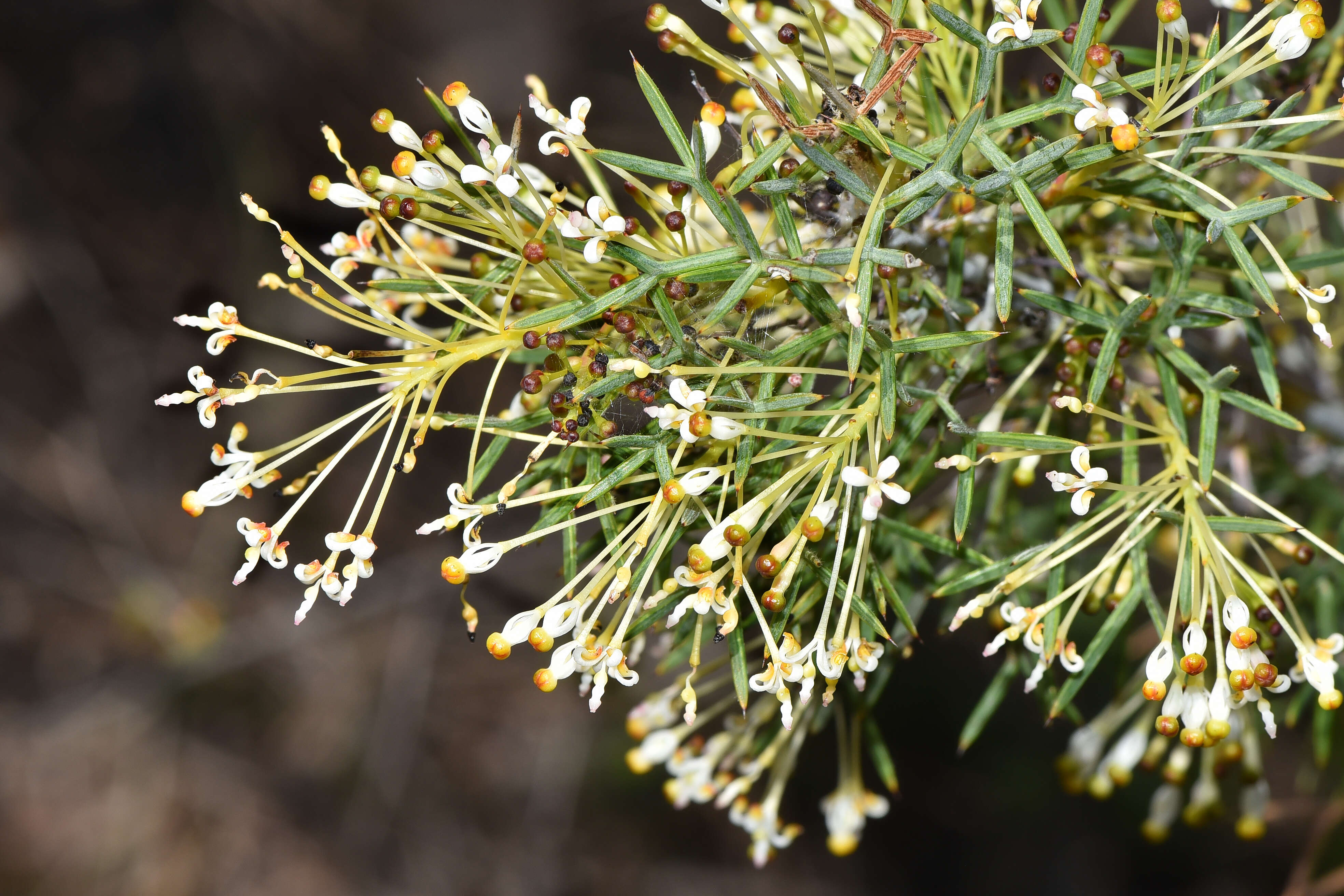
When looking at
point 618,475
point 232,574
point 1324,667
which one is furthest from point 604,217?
point 232,574

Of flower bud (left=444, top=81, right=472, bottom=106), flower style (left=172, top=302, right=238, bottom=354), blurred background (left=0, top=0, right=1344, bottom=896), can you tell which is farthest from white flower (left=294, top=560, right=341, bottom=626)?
blurred background (left=0, top=0, right=1344, bottom=896)

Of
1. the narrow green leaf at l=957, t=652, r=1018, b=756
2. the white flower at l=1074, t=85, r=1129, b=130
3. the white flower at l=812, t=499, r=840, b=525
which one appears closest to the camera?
the white flower at l=1074, t=85, r=1129, b=130

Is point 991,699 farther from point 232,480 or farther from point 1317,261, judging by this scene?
point 232,480

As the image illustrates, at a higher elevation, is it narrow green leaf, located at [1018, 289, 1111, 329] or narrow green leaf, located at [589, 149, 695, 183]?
narrow green leaf, located at [589, 149, 695, 183]

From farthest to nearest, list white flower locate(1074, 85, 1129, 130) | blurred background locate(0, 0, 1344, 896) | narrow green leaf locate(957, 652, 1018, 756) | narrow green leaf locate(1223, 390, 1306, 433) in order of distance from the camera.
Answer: blurred background locate(0, 0, 1344, 896), narrow green leaf locate(957, 652, 1018, 756), narrow green leaf locate(1223, 390, 1306, 433), white flower locate(1074, 85, 1129, 130)

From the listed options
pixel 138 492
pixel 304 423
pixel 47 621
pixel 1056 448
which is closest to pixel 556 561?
pixel 304 423

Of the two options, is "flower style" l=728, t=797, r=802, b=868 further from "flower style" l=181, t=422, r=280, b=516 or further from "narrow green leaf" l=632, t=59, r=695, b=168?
"narrow green leaf" l=632, t=59, r=695, b=168

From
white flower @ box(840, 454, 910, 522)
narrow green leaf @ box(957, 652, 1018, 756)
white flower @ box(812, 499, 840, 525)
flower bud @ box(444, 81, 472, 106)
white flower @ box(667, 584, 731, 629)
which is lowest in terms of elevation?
narrow green leaf @ box(957, 652, 1018, 756)
